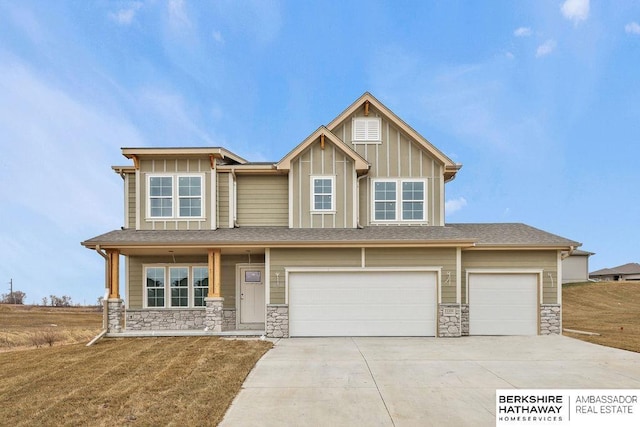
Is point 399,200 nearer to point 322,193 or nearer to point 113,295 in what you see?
point 322,193

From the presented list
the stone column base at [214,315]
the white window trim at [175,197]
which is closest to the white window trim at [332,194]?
the white window trim at [175,197]

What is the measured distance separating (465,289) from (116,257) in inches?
451

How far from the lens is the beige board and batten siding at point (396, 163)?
15508 millimetres

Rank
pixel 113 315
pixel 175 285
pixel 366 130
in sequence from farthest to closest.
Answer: pixel 366 130, pixel 175 285, pixel 113 315

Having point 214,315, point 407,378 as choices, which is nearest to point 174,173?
point 214,315

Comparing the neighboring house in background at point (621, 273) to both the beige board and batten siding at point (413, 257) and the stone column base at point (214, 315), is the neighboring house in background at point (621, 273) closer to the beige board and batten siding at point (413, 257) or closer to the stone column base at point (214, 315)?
the beige board and batten siding at point (413, 257)

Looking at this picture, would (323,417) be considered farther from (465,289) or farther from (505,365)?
(465,289)

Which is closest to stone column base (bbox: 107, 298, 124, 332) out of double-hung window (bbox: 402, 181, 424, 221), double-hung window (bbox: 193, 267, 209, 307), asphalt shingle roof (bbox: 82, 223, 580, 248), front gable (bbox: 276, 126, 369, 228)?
asphalt shingle roof (bbox: 82, 223, 580, 248)

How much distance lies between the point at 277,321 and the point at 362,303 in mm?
2738

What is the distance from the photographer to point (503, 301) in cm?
1441

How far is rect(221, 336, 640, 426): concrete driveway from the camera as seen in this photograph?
623 cm

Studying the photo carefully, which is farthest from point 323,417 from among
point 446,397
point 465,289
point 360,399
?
point 465,289

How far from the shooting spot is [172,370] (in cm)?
883

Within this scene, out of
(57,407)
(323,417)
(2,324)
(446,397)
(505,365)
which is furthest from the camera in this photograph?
(2,324)
